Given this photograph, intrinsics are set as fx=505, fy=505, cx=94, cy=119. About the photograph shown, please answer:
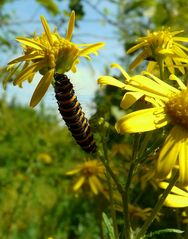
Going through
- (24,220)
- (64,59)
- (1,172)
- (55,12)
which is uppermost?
(55,12)

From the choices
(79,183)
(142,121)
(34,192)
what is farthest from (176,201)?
(34,192)

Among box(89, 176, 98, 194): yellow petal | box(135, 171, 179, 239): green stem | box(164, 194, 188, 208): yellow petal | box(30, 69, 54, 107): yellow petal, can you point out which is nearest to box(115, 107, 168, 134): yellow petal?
box(135, 171, 179, 239): green stem

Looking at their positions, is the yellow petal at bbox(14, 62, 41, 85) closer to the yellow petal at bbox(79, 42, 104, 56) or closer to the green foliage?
the yellow petal at bbox(79, 42, 104, 56)

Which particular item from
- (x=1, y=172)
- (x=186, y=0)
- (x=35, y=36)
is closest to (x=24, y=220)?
(x=1, y=172)

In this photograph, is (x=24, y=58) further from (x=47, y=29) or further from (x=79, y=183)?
(x=79, y=183)

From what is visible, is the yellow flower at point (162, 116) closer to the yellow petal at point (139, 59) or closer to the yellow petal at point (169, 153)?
the yellow petal at point (169, 153)

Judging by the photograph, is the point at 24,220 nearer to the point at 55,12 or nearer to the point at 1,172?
the point at 1,172
